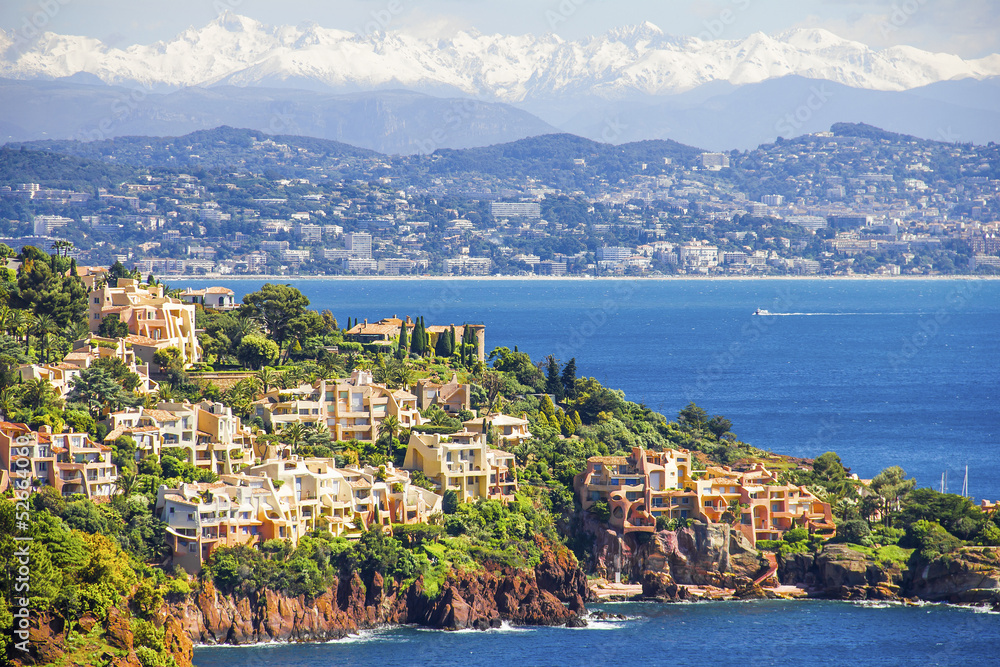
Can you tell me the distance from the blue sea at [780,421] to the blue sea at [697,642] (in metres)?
0.08

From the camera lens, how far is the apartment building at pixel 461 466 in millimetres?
58625

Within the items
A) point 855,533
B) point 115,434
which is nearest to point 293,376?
point 115,434

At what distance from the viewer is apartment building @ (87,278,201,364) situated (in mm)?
72875

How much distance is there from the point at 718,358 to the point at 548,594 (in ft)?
290

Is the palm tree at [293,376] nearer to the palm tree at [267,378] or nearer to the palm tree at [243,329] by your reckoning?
the palm tree at [267,378]

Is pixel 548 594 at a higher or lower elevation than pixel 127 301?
lower

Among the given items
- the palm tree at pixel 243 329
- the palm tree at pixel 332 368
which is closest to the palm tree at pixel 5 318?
the palm tree at pixel 243 329

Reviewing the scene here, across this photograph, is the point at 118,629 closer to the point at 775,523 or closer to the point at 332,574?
the point at 332,574

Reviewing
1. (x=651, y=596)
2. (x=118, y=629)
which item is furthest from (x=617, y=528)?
(x=118, y=629)

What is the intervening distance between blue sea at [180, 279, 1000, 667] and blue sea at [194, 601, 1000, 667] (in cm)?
8

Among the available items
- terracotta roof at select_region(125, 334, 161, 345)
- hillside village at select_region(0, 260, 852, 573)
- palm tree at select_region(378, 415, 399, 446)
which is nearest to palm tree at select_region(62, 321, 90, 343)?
hillside village at select_region(0, 260, 852, 573)

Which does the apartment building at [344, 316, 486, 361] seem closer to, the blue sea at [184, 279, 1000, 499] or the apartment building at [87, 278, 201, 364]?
the apartment building at [87, 278, 201, 364]

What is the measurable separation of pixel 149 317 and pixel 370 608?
28.3m

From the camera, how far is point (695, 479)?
60.3 metres
